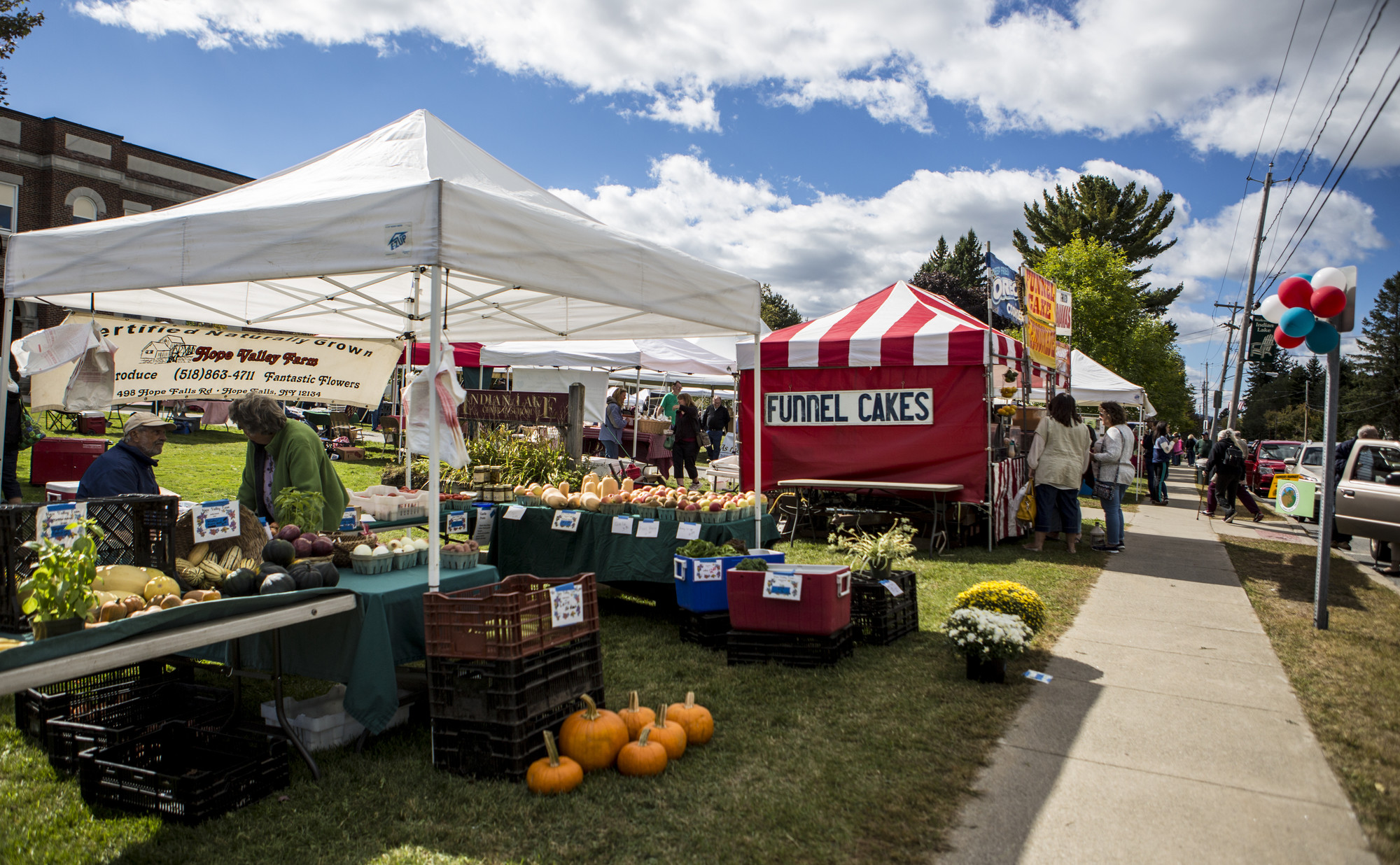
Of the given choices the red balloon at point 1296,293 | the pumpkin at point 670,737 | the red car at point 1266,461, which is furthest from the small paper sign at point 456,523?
the red car at point 1266,461

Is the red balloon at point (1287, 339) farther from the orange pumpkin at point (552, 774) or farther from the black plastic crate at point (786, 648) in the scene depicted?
the orange pumpkin at point (552, 774)

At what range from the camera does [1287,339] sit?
6367 millimetres

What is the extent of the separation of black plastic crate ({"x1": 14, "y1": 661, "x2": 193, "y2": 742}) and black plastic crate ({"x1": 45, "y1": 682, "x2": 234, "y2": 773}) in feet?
0.07

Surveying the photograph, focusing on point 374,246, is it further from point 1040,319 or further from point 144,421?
point 1040,319

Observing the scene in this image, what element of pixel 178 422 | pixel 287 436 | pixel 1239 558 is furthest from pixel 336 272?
pixel 178 422

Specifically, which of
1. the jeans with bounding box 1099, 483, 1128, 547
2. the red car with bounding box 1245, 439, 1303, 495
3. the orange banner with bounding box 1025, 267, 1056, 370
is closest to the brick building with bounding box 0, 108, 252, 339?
the orange banner with bounding box 1025, 267, 1056, 370

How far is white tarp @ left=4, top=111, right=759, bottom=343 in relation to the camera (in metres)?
3.84

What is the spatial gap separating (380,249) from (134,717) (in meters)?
2.52

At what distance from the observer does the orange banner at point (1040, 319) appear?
10.7 meters

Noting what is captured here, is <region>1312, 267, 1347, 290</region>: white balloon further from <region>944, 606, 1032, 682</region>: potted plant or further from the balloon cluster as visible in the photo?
<region>944, 606, 1032, 682</region>: potted plant

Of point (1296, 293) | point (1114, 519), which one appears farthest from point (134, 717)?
point (1114, 519)

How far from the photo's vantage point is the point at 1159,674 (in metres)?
5.11

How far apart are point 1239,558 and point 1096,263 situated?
21486 mm

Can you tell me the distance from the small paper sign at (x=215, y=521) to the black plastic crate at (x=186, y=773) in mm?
834
